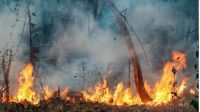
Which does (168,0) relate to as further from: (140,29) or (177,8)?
(140,29)

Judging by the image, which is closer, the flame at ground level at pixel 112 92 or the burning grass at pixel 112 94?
the burning grass at pixel 112 94

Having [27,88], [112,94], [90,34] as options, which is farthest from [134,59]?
[27,88]

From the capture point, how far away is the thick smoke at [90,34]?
18.5 m

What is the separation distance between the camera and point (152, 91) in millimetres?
19000

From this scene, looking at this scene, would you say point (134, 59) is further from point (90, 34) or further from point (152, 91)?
point (90, 34)

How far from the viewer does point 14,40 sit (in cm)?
1842

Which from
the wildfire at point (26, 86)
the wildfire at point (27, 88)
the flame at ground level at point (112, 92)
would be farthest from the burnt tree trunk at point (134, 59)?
the wildfire at point (26, 86)

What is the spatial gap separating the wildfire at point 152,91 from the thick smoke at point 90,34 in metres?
0.50

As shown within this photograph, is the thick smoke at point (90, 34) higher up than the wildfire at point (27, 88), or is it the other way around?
the thick smoke at point (90, 34)

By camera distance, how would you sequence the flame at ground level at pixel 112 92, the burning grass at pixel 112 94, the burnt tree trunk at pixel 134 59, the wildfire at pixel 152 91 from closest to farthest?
1. the burning grass at pixel 112 94
2. the flame at ground level at pixel 112 92
3. the wildfire at pixel 152 91
4. the burnt tree trunk at pixel 134 59

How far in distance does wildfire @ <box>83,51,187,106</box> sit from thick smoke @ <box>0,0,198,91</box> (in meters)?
0.50

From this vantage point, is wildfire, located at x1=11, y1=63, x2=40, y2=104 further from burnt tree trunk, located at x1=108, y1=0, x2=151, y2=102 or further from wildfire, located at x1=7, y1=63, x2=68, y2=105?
burnt tree trunk, located at x1=108, y1=0, x2=151, y2=102

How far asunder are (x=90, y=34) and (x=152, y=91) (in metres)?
3.79

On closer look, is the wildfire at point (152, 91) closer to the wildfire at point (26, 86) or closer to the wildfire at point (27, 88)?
the wildfire at point (27, 88)
